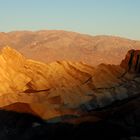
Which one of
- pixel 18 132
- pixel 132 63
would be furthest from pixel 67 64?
pixel 18 132

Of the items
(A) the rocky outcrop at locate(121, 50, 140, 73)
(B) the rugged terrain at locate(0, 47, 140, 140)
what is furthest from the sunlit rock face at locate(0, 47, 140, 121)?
(A) the rocky outcrop at locate(121, 50, 140, 73)

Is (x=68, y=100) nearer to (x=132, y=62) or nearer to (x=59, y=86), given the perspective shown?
(x=59, y=86)

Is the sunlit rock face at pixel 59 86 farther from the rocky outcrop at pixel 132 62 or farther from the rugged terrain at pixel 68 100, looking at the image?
the rocky outcrop at pixel 132 62

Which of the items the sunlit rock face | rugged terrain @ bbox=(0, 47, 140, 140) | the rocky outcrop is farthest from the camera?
the rocky outcrop

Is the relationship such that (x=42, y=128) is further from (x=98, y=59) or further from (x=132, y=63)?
(x=98, y=59)

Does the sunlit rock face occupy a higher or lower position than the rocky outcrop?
lower

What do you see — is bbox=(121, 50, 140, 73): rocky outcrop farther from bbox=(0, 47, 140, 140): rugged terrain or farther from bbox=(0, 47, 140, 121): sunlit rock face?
bbox=(0, 47, 140, 121): sunlit rock face

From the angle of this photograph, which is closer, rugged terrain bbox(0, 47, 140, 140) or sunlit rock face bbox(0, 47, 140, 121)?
rugged terrain bbox(0, 47, 140, 140)

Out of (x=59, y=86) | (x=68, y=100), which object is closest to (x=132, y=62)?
(x=59, y=86)
